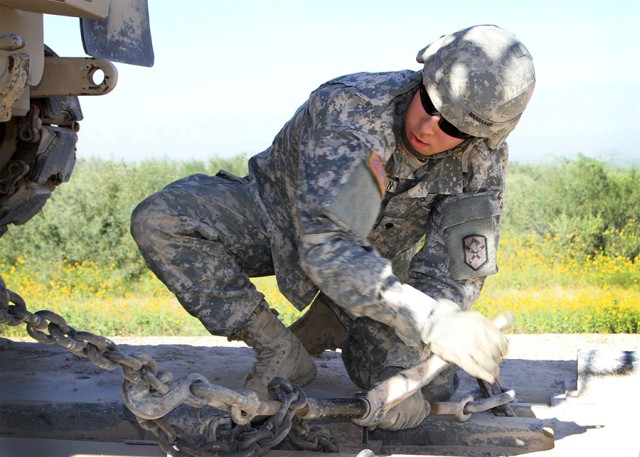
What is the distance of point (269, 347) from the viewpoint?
380 cm

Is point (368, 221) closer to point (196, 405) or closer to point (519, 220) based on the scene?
point (196, 405)

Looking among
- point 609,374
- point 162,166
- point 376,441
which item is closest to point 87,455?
point 376,441

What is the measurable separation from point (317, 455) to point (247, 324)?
0.67 meters

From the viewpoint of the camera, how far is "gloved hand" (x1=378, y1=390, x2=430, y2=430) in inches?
132

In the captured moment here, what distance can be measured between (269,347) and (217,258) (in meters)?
0.42

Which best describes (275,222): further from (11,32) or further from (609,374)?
(609,374)

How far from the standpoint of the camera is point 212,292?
3.67 metres

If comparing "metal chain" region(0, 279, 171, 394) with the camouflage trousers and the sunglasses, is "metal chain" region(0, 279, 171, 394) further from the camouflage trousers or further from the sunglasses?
the sunglasses

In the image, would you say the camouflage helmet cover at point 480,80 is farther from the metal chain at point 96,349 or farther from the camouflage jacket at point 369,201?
the metal chain at point 96,349

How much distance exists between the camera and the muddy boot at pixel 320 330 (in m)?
4.31

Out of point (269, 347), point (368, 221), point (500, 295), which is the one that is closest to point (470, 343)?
point (368, 221)

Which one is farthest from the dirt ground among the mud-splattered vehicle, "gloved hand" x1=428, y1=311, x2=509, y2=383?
"gloved hand" x1=428, y1=311, x2=509, y2=383

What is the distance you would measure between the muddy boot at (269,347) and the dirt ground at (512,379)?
27 cm

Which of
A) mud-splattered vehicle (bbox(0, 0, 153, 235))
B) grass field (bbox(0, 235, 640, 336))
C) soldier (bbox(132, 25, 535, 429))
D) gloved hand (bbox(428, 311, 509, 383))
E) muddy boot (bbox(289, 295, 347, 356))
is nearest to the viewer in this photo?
gloved hand (bbox(428, 311, 509, 383))
